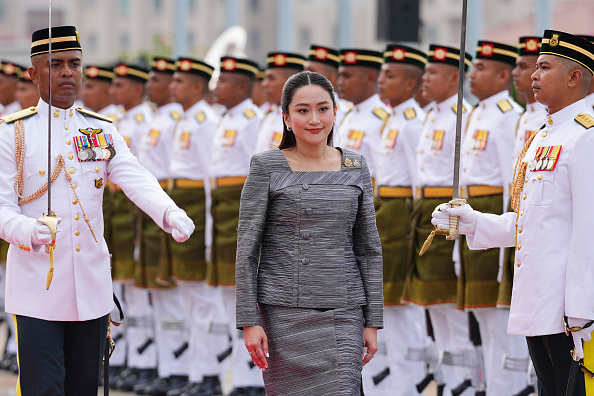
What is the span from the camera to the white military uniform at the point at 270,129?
7.93 metres

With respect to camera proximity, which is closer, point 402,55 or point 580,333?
point 580,333

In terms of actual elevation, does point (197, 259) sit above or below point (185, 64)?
below

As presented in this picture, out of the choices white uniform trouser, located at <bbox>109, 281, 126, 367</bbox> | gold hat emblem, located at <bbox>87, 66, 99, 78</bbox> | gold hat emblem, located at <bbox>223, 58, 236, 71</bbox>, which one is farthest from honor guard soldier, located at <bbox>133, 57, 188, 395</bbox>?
gold hat emblem, located at <bbox>87, 66, 99, 78</bbox>

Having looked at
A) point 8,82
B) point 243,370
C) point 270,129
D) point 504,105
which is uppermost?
point 8,82

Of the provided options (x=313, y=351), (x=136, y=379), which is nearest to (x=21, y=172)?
(x=313, y=351)

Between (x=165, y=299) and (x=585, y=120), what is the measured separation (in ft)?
15.4

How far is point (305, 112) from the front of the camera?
450cm

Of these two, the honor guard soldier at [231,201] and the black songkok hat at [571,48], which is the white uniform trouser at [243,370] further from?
the black songkok hat at [571,48]

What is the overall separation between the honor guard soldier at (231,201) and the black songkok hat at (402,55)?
4.07 ft

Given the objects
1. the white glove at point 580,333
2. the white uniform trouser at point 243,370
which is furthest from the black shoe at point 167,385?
the white glove at point 580,333

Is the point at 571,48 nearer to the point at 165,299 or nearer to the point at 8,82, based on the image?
the point at 165,299

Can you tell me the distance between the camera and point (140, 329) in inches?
352

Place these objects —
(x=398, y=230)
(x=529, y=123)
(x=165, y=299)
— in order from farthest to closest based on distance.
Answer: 1. (x=165, y=299)
2. (x=398, y=230)
3. (x=529, y=123)

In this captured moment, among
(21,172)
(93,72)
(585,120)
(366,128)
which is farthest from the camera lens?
(93,72)
